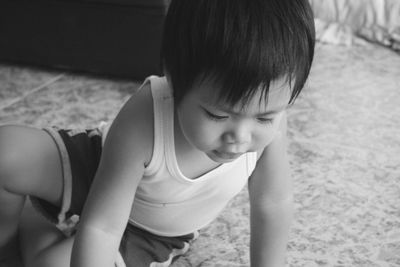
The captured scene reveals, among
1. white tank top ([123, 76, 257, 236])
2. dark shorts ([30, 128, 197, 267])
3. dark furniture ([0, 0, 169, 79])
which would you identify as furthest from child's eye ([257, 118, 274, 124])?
dark furniture ([0, 0, 169, 79])

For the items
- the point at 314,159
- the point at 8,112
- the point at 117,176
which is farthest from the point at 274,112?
the point at 8,112

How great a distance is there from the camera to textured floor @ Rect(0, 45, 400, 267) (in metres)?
0.90

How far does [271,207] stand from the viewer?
0.79 m

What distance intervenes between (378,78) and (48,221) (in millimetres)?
1035

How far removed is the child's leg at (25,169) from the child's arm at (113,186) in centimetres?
13

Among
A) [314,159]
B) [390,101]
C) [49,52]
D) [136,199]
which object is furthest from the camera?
[49,52]

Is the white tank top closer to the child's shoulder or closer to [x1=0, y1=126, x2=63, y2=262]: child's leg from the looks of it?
the child's shoulder

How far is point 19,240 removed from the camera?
0.86 meters

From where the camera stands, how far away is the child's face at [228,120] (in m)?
0.59

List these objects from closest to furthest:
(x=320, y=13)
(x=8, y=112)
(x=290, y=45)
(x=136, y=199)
→ (x=290, y=45)
(x=136, y=199)
(x=8, y=112)
(x=320, y=13)

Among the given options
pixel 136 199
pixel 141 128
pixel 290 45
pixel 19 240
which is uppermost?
pixel 290 45

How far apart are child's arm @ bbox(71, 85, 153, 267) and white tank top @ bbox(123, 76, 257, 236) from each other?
19 mm

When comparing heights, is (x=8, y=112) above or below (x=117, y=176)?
below

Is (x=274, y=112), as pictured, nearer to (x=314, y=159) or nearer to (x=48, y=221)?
Result: (x=48, y=221)
